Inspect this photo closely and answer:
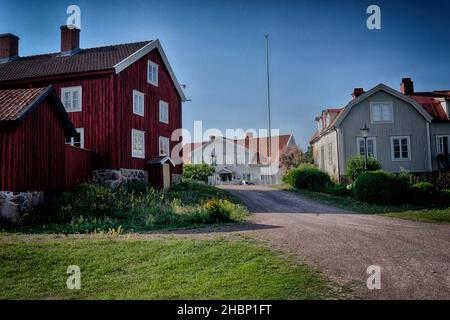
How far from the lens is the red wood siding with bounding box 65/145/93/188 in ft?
56.6

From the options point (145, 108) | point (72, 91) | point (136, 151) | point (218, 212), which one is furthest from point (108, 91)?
point (218, 212)

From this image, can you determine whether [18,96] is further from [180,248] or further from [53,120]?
[180,248]

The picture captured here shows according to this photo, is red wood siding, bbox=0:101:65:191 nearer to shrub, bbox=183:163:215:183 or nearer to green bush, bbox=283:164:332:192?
green bush, bbox=283:164:332:192

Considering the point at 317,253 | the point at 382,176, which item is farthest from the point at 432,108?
the point at 317,253

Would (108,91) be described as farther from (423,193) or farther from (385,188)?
(423,193)

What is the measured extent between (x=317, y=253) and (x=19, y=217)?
1082cm

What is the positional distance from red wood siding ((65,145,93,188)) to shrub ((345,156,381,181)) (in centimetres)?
1757

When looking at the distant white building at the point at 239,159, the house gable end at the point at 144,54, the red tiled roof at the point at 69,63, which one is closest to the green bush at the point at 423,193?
the house gable end at the point at 144,54

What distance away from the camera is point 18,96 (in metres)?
14.6

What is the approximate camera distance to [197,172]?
137 ft

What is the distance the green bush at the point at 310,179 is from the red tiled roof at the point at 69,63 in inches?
568

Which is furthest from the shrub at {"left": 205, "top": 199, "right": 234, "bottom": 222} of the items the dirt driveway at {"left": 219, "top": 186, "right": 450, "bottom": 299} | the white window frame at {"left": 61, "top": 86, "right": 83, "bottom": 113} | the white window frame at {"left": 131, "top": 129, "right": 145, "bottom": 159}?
the white window frame at {"left": 61, "top": 86, "right": 83, "bottom": 113}

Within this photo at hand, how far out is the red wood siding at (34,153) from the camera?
43.2 ft
